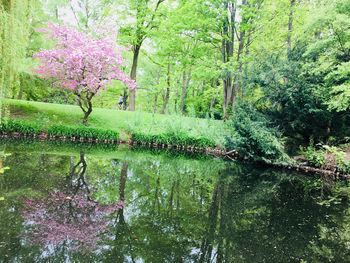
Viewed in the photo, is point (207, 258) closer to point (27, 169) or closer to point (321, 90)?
point (27, 169)

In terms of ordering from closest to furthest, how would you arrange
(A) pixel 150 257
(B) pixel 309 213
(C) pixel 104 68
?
(A) pixel 150 257
(B) pixel 309 213
(C) pixel 104 68

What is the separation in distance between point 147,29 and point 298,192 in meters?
18.6

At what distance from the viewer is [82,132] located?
17141 mm

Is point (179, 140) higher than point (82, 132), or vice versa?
point (82, 132)

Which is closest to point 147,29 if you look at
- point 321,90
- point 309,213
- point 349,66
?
point 321,90

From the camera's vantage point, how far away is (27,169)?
30.1 feet

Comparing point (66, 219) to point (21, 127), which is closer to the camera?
point (66, 219)

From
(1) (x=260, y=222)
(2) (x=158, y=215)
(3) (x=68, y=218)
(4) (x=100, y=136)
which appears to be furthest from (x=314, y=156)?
(3) (x=68, y=218)

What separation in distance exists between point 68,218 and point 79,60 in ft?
40.9

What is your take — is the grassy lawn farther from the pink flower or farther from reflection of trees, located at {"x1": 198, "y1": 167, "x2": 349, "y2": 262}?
reflection of trees, located at {"x1": 198, "y1": 167, "x2": 349, "y2": 262}

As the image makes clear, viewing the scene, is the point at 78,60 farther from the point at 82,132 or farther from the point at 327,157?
the point at 327,157

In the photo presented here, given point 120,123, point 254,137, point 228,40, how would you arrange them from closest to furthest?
point 254,137, point 228,40, point 120,123

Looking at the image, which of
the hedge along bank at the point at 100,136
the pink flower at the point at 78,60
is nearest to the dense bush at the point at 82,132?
the hedge along bank at the point at 100,136

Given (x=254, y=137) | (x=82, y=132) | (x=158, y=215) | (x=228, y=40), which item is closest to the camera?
(x=158, y=215)
